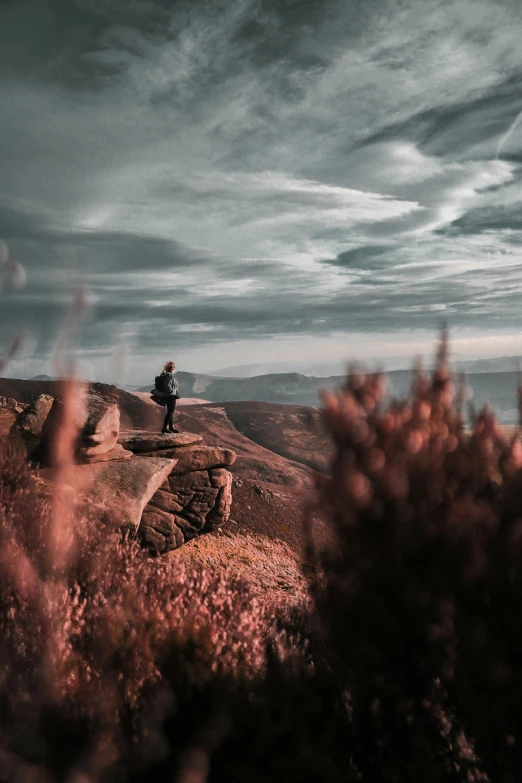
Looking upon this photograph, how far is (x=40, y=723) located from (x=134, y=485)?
35.0ft

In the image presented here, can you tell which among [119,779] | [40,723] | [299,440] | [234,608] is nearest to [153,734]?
[119,779]

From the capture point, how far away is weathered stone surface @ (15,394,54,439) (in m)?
14.0

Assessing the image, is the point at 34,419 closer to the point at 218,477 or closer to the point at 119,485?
the point at 119,485

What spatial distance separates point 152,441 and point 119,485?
3276 millimetres

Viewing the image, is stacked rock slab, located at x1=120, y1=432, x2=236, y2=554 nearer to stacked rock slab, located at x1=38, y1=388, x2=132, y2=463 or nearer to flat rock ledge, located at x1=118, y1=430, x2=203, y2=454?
flat rock ledge, located at x1=118, y1=430, x2=203, y2=454

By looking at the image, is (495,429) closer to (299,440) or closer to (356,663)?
(356,663)

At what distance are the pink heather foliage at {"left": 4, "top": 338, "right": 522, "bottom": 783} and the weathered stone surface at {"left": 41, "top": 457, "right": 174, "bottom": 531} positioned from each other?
8.56 m

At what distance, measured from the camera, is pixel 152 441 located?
17.1 meters

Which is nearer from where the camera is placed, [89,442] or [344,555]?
[344,555]

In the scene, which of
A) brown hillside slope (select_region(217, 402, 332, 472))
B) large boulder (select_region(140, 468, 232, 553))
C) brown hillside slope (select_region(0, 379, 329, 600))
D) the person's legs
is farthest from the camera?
brown hillside slope (select_region(217, 402, 332, 472))

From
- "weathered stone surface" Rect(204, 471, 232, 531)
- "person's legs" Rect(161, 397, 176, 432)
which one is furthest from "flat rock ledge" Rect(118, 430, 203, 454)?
"weathered stone surface" Rect(204, 471, 232, 531)

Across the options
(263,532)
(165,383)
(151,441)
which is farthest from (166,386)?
(263,532)

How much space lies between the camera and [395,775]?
3326 mm

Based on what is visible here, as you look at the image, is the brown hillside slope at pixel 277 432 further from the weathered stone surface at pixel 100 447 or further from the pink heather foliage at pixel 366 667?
the pink heather foliage at pixel 366 667
